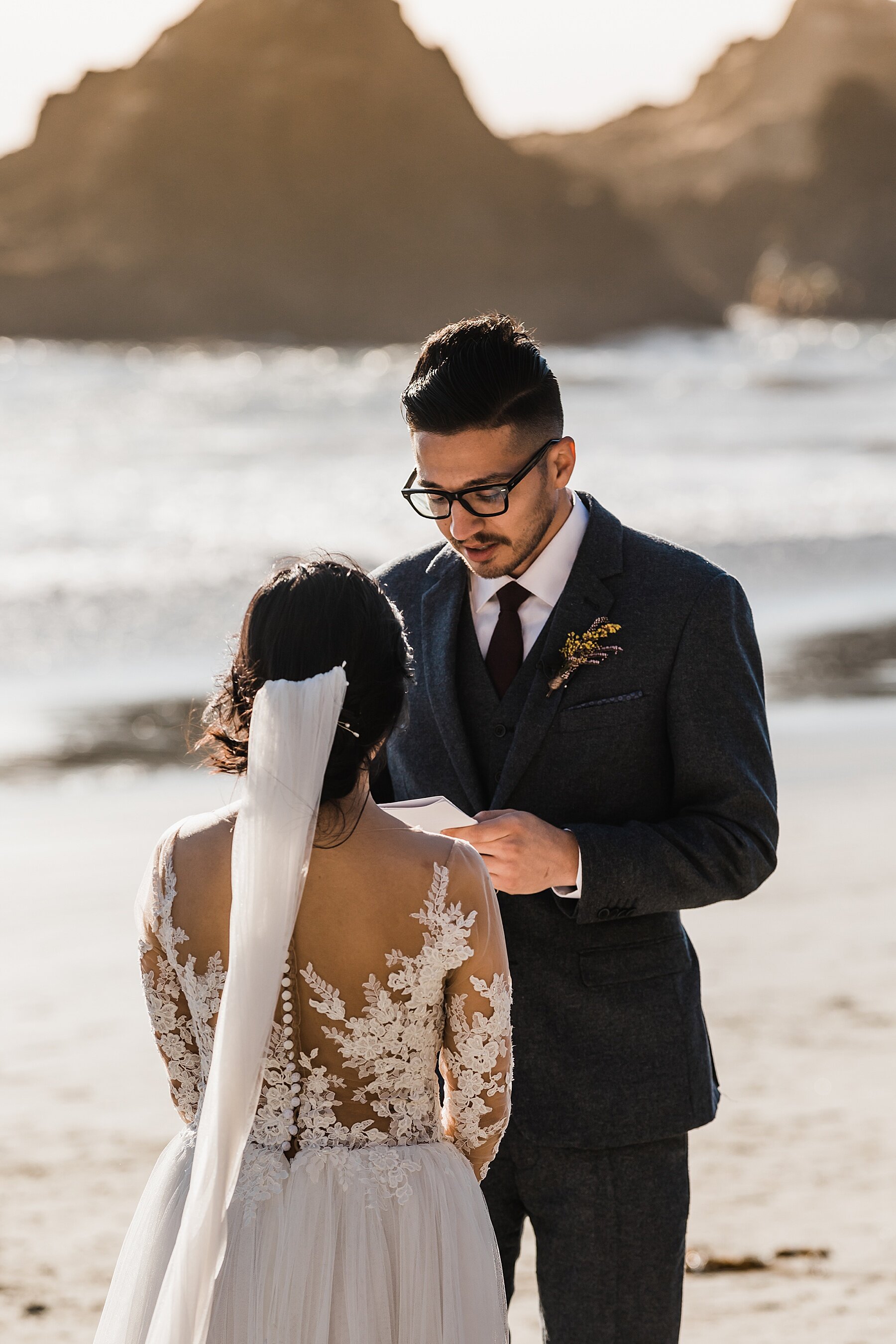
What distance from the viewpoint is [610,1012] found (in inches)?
100

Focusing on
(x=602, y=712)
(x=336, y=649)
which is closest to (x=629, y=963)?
(x=602, y=712)

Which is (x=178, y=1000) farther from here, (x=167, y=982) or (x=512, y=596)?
(x=512, y=596)

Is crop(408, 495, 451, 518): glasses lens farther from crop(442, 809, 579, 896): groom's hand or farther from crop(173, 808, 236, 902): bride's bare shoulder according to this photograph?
crop(173, 808, 236, 902): bride's bare shoulder

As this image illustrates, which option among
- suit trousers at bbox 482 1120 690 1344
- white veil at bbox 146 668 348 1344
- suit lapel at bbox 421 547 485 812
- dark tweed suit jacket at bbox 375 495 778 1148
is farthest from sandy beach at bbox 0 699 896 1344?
white veil at bbox 146 668 348 1344

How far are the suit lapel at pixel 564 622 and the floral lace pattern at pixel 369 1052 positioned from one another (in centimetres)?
54

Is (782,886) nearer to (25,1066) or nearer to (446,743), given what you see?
(25,1066)

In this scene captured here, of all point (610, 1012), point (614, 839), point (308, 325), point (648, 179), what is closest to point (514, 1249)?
point (610, 1012)

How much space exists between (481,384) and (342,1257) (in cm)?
134

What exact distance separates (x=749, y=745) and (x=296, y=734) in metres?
0.90

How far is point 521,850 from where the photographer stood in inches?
91.2

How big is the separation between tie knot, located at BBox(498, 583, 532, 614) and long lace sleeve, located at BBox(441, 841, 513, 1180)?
0.73 m

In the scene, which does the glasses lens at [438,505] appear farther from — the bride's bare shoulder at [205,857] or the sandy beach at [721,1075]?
the sandy beach at [721,1075]

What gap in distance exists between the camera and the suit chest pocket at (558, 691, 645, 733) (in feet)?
8.35

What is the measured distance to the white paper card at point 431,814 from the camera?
87.8 inches
